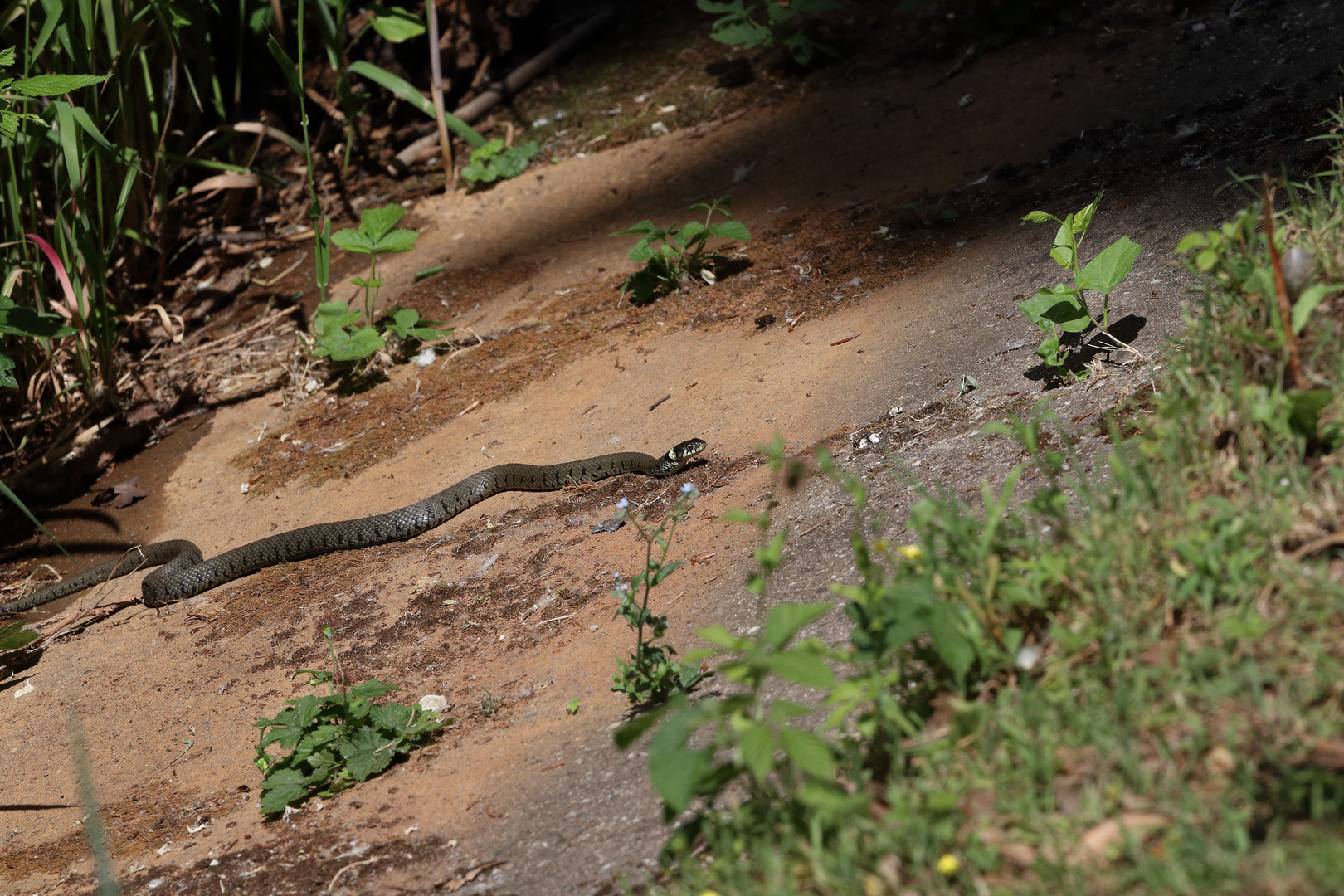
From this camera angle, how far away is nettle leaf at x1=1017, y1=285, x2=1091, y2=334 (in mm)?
4246

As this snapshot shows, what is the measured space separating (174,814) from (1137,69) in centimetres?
731

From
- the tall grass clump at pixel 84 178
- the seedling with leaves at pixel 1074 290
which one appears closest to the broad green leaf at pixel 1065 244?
the seedling with leaves at pixel 1074 290

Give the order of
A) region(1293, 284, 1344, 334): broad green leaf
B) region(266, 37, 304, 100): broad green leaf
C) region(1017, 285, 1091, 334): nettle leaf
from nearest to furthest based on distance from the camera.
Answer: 1. region(1293, 284, 1344, 334): broad green leaf
2. region(1017, 285, 1091, 334): nettle leaf
3. region(266, 37, 304, 100): broad green leaf

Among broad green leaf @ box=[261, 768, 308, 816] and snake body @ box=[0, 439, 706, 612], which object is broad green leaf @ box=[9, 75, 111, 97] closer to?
snake body @ box=[0, 439, 706, 612]

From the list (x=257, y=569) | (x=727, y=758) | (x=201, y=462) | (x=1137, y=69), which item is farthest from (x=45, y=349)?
(x=1137, y=69)

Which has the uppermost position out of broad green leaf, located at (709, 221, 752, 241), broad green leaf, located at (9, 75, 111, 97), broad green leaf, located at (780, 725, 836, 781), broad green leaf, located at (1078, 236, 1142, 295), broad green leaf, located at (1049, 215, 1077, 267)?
broad green leaf, located at (9, 75, 111, 97)

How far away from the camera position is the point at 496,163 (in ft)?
30.6

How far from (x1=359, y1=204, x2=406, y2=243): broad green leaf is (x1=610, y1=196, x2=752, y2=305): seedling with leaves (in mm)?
1746

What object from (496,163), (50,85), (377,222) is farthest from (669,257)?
(50,85)

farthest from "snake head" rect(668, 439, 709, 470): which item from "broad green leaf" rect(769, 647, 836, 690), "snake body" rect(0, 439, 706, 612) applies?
"broad green leaf" rect(769, 647, 836, 690)

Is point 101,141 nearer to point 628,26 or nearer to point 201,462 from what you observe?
point 201,462

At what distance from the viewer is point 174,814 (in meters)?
4.01

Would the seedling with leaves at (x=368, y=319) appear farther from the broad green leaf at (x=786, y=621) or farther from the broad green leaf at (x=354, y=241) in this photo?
the broad green leaf at (x=786, y=621)

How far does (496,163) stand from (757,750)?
8.13 metres
